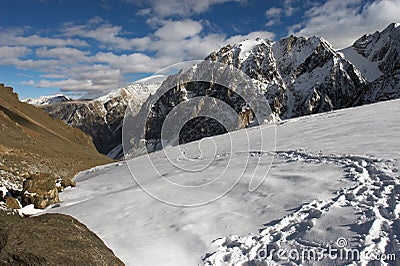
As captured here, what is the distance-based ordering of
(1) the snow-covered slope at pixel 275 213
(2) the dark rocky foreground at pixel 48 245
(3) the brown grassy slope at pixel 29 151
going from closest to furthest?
(2) the dark rocky foreground at pixel 48 245 < (1) the snow-covered slope at pixel 275 213 < (3) the brown grassy slope at pixel 29 151

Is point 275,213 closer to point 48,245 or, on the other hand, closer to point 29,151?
point 48,245

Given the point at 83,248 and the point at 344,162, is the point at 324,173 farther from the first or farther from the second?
the point at 83,248

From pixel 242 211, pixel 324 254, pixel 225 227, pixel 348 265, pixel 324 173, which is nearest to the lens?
pixel 348 265

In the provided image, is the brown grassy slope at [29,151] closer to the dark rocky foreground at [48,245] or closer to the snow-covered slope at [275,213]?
the snow-covered slope at [275,213]

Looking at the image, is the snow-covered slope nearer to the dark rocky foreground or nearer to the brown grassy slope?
the dark rocky foreground

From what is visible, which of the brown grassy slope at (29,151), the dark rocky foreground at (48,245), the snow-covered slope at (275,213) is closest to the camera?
the dark rocky foreground at (48,245)

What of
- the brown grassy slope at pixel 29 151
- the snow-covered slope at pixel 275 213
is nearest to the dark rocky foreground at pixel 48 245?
the snow-covered slope at pixel 275 213

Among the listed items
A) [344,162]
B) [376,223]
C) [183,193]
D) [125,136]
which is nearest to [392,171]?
[344,162]
